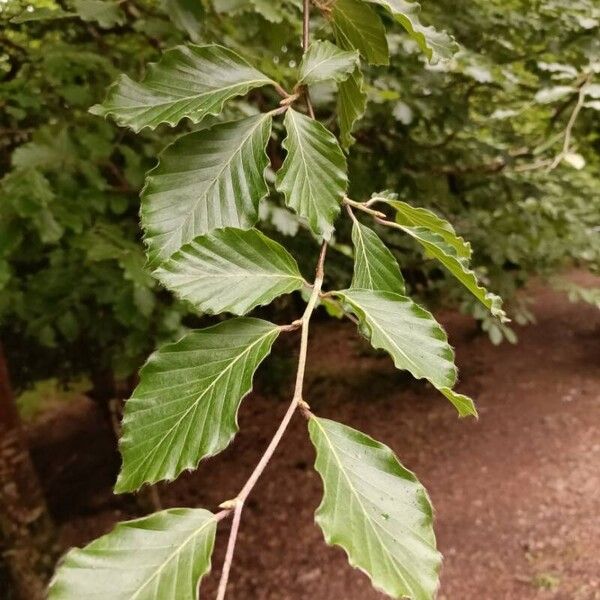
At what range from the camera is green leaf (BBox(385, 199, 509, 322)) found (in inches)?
24.2

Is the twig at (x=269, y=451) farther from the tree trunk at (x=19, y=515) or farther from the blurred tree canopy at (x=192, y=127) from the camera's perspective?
the tree trunk at (x=19, y=515)

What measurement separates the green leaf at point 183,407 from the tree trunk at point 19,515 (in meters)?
1.96

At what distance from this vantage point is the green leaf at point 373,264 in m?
0.67

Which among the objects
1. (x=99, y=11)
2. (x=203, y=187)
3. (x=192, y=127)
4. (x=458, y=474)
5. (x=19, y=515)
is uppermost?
(x=99, y=11)

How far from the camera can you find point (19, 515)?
230 cm

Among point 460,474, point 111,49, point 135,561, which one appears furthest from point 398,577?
point 460,474

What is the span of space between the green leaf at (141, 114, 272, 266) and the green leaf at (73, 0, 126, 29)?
2.46 ft

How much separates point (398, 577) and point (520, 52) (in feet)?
8.27

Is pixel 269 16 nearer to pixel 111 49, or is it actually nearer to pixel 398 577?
pixel 111 49

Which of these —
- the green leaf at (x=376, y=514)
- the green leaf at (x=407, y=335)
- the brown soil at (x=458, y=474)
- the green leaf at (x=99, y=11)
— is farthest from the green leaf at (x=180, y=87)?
the brown soil at (x=458, y=474)

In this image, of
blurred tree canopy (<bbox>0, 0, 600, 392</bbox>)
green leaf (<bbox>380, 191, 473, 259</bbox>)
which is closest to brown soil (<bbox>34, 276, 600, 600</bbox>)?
blurred tree canopy (<bbox>0, 0, 600, 392</bbox>)

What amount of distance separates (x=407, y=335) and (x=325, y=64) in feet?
1.10

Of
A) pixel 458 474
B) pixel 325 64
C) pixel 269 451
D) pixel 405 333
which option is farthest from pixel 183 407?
pixel 458 474

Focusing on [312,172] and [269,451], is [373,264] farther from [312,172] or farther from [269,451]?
[269,451]
